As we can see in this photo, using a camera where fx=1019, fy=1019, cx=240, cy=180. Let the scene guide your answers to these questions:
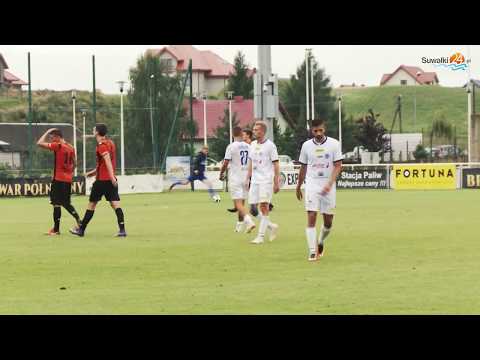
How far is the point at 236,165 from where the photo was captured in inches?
840

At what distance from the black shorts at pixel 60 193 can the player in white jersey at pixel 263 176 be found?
4021 mm

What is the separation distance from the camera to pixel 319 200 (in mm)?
14844

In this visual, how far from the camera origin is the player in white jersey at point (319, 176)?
48.6 ft

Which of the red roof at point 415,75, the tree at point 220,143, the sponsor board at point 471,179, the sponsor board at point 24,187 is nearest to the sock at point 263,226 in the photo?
the sponsor board at point 24,187

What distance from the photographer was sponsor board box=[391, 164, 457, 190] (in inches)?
1741

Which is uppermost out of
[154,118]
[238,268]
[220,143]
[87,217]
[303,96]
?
[303,96]

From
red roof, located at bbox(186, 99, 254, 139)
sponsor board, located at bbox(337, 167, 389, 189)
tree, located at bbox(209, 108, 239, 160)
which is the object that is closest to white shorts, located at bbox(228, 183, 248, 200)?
sponsor board, located at bbox(337, 167, 389, 189)

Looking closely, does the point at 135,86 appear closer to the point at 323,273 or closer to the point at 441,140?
the point at 323,273

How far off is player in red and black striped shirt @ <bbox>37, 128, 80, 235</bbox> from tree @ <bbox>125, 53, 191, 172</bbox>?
91.7 ft

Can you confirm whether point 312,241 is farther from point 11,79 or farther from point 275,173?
point 11,79

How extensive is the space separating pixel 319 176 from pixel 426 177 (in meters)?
30.4

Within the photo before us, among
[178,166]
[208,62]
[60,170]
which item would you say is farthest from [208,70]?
[60,170]

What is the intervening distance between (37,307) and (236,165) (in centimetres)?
1140

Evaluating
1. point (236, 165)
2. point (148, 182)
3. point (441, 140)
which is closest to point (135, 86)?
point (148, 182)
